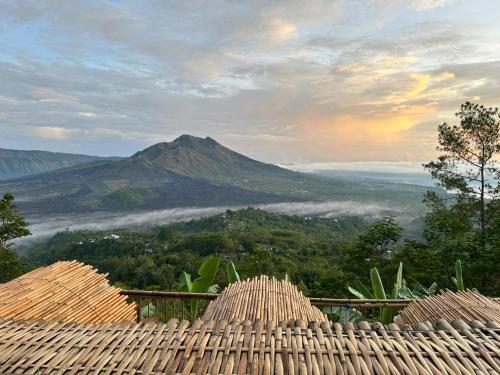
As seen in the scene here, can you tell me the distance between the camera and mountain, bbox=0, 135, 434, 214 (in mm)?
108312

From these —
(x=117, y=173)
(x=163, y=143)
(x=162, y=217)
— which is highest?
(x=163, y=143)

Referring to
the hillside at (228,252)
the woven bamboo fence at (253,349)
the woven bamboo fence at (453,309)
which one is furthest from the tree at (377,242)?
the woven bamboo fence at (253,349)

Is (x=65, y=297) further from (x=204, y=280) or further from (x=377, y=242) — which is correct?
(x=377, y=242)

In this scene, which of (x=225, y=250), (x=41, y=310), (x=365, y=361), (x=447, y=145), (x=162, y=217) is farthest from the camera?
(x=162, y=217)

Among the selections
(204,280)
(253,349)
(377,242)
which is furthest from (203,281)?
(377,242)

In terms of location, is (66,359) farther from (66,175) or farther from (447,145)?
(66,175)

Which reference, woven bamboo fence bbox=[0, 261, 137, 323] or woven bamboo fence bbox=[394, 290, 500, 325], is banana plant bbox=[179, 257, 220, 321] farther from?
woven bamboo fence bbox=[394, 290, 500, 325]

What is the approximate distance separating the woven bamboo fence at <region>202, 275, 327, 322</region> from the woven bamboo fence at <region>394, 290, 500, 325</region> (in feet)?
1.98

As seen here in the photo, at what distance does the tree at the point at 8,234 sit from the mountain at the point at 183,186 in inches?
3348

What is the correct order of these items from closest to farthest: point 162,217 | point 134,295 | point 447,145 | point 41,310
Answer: point 41,310
point 134,295
point 447,145
point 162,217

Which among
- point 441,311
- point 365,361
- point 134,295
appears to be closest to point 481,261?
point 441,311

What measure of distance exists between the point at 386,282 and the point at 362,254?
32.7 inches

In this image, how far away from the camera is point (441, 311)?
2451mm

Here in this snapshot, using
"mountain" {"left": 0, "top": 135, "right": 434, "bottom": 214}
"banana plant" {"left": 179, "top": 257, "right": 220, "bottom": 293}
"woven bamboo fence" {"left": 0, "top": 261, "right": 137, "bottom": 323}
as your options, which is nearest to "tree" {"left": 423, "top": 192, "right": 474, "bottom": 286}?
"banana plant" {"left": 179, "top": 257, "right": 220, "bottom": 293}
